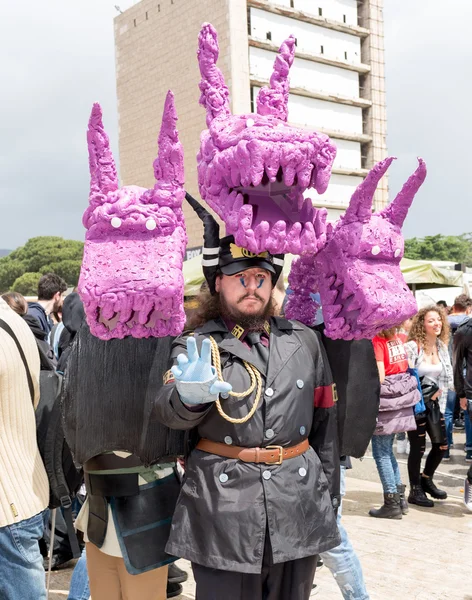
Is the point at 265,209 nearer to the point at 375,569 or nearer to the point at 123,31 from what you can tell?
the point at 375,569

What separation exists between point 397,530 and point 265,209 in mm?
3749

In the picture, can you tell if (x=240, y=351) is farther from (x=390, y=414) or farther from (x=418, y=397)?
(x=418, y=397)

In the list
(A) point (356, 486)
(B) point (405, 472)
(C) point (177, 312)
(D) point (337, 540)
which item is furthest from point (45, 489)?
(B) point (405, 472)

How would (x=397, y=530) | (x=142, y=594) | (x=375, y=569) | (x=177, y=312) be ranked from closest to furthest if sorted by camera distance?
(x=177, y=312) → (x=142, y=594) → (x=375, y=569) → (x=397, y=530)

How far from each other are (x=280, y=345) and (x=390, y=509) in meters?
3.56

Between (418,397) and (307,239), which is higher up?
(307,239)

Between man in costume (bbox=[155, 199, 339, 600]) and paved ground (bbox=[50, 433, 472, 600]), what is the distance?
1845mm

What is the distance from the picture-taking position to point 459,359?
5738 millimetres

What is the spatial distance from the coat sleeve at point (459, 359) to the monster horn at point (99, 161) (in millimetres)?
4201

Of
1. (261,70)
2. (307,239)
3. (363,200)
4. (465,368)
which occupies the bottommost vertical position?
(465,368)

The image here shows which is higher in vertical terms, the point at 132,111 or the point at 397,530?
the point at 132,111

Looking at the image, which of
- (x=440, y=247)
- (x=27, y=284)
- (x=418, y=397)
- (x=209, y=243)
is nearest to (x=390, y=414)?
(x=418, y=397)

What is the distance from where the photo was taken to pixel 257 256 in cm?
242

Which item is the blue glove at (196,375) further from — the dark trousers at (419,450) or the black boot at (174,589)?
the dark trousers at (419,450)
